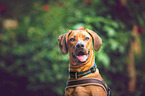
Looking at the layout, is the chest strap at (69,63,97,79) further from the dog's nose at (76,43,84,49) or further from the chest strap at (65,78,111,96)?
the dog's nose at (76,43,84,49)

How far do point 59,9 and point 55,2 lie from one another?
90 centimetres

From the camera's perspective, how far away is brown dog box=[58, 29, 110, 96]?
6.98 ft

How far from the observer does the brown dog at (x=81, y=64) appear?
2.13 meters

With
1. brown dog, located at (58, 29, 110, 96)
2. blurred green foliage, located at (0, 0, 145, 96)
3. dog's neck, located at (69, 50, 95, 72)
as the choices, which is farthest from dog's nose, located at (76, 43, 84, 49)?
blurred green foliage, located at (0, 0, 145, 96)

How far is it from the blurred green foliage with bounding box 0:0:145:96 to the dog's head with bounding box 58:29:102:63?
77.1 inches

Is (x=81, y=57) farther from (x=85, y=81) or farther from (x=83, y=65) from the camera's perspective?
(x=85, y=81)

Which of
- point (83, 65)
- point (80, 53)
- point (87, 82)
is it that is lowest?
point (87, 82)

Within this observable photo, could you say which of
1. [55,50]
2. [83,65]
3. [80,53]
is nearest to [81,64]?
[83,65]

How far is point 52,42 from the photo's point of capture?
4914 mm

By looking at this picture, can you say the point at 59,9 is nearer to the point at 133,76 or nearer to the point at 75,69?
the point at 133,76

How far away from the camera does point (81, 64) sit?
7.30ft

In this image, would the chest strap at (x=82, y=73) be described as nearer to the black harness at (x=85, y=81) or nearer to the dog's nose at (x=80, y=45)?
the black harness at (x=85, y=81)

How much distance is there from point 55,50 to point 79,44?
2.66 meters

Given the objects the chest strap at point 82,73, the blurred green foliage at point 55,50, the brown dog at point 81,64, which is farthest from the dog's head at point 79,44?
the blurred green foliage at point 55,50
